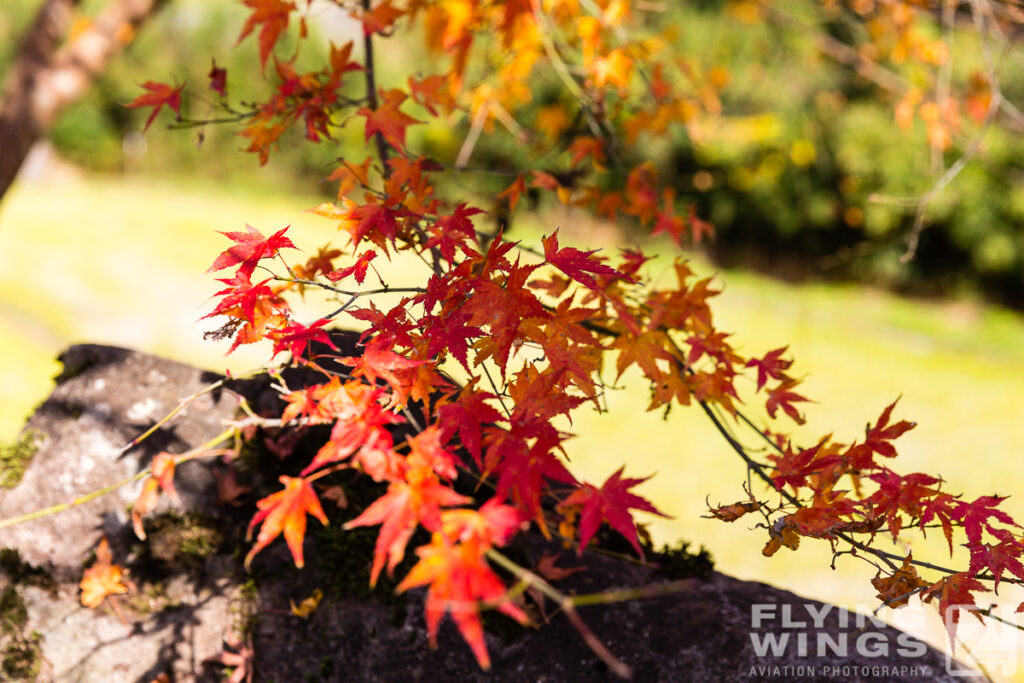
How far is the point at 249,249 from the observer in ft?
4.68

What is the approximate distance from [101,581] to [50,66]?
2617 mm

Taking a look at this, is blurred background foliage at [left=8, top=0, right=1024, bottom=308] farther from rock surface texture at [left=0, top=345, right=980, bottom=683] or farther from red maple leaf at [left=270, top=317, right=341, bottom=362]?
red maple leaf at [left=270, top=317, right=341, bottom=362]

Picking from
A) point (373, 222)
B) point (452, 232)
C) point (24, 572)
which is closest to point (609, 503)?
point (452, 232)

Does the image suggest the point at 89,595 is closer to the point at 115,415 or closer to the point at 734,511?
the point at 115,415

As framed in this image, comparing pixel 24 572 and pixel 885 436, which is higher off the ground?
pixel 885 436

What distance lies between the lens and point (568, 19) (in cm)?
290

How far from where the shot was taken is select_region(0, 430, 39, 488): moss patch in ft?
6.34

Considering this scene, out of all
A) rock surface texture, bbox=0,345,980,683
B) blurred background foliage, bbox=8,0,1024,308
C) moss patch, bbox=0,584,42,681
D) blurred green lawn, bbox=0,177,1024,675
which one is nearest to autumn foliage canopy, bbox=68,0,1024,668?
rock surface texture, bbox=0,345,980,683

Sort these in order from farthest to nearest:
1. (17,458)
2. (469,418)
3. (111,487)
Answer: (17,458)
(111,487)
(469,418)

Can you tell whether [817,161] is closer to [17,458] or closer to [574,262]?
[574,262]

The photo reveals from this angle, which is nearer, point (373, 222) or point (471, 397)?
point (471, 397)

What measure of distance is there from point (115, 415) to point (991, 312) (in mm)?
8250

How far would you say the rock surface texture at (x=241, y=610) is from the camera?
5.48ft

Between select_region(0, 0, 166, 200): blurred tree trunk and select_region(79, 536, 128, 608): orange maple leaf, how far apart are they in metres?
2.07
